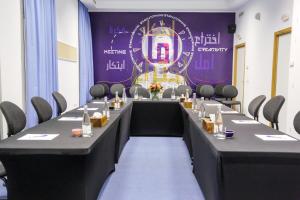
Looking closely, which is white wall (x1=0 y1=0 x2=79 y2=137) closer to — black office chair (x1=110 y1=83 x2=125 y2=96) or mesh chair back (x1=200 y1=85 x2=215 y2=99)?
black office chair (x1=110 y1=83 x2=125 y2=96)

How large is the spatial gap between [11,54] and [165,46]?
5.22 metres

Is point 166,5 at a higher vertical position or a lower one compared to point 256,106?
higher

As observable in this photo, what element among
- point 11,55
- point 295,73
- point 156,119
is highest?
point 11,55

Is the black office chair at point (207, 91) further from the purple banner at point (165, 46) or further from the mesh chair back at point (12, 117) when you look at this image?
the mesh chair back at point (12, 117)

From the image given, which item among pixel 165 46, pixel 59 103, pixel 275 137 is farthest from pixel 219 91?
pixel 275 137

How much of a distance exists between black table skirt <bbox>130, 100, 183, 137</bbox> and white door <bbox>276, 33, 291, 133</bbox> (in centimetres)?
180

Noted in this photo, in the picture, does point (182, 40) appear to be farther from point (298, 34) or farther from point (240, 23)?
point (298, 34)

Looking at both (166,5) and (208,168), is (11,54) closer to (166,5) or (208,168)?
(208,168)

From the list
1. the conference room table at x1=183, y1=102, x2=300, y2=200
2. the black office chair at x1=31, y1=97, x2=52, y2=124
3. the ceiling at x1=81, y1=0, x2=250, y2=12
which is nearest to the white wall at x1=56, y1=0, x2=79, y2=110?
the ceiling at x1=81, y1=0, x2=250, y2=12

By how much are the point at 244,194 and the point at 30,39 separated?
395 centimetres

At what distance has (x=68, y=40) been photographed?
22.8 feet

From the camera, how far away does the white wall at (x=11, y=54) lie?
4156mm

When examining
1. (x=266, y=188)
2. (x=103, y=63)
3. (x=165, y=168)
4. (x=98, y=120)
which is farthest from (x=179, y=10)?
(x=266, y=188)

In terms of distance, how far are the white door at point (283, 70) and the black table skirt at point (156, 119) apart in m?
1.80
